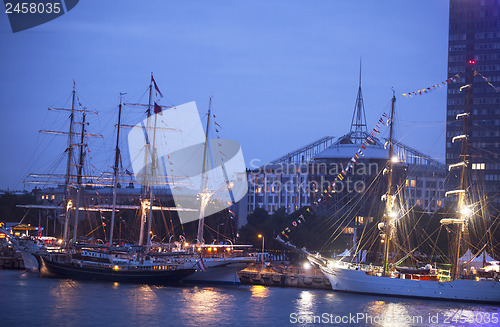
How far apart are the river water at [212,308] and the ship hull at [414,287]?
1.10 meters

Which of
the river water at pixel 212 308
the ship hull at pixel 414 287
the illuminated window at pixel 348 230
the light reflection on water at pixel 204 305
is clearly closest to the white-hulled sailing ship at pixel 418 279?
the ship hull at pixel 414 287

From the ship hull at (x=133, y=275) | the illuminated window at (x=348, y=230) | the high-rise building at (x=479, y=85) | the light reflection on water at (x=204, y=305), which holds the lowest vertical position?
the light reflection on water at (x=204, y=305)

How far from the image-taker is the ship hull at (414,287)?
59938 millimetres

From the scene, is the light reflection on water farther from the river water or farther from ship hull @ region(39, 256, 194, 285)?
ship hull @ region(39, 256, 194, 285)

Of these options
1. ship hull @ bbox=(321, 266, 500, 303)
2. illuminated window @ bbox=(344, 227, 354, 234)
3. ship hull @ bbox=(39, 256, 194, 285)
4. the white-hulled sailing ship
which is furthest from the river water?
illuminated window @ bbox=(344, 227, 354, 234)

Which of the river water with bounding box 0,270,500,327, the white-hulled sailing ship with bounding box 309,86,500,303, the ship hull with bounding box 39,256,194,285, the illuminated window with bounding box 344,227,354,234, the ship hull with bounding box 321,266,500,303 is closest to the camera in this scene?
the river water with bounding box 0,270,500,327

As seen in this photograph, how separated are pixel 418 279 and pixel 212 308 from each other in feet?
68.5

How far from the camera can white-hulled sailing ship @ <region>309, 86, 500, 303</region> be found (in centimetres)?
6038

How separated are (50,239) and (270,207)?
78.9 meters

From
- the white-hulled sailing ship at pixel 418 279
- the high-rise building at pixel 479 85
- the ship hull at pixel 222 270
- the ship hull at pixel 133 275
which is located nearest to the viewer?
the white-hulled sailing ship at pixel 418 279

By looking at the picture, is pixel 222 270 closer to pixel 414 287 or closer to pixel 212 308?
pixel 212 308

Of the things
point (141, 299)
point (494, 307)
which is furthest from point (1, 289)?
point (494, 307)

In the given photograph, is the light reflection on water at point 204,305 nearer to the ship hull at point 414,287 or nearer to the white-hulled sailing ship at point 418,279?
the ship hull at point 414,287

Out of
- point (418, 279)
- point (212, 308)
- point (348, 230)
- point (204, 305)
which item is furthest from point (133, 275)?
point (348, 230)
